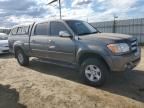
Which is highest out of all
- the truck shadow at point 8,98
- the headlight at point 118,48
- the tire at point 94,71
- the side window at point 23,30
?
the side window at point 23,30

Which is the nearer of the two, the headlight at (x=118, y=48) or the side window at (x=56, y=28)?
the headlight at (x=118, y=48)

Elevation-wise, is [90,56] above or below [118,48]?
below

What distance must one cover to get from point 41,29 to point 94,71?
307 centimetres

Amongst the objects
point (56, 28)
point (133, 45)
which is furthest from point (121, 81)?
point (56, 28)

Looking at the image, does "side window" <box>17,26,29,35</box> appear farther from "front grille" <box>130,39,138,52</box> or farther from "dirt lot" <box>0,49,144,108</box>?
"front grille" <box>130,39,138,52</box>

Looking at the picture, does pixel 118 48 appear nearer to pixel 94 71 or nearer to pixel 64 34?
pixel 94 71

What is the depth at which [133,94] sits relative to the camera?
6004 mm

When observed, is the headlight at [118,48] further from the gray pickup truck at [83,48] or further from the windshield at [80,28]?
the windshield at [80,28]

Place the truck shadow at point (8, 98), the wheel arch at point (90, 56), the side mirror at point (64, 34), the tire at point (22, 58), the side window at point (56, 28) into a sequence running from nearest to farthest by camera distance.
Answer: the truck shadow at point (8, 98) < the wheel arch at point (90, 56) < the side mirror at point (64, 34) < the side window at point (56, 28) < the tire at point (22, 58)

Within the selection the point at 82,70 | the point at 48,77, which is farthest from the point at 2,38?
the point at 82,70

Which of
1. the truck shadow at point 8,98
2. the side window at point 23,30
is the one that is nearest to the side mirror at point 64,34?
the truck shadow at point 8,98

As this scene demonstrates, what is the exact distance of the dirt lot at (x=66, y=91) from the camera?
5.52m

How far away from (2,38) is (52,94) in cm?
1055

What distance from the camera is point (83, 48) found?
6828mm
